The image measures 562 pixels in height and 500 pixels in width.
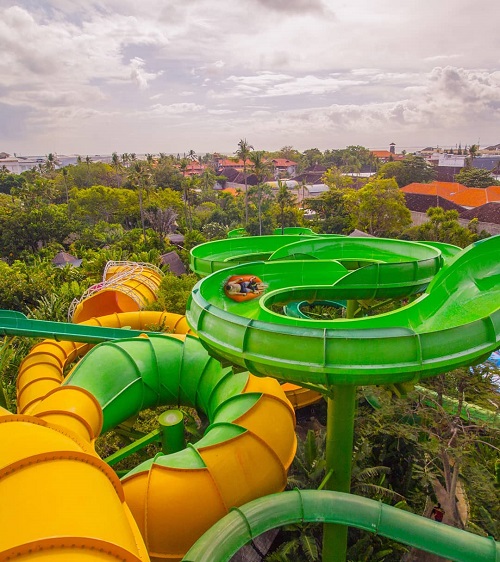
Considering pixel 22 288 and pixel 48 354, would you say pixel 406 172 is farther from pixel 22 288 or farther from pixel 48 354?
pixel 48 354

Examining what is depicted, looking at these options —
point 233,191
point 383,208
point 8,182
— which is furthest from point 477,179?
point 8,182

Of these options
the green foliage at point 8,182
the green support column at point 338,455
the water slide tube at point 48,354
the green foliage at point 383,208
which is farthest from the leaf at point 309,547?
the green foliage at point 8,182

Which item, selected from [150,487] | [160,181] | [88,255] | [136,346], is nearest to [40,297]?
[88,255]

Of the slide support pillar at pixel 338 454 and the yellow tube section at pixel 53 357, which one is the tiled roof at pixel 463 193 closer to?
the yellow tube section at pixel 53 357

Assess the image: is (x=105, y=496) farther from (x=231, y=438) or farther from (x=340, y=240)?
(x=340, y=240)

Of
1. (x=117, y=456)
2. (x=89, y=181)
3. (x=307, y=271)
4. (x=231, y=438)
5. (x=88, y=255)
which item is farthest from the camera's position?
(x=89, y=181)
